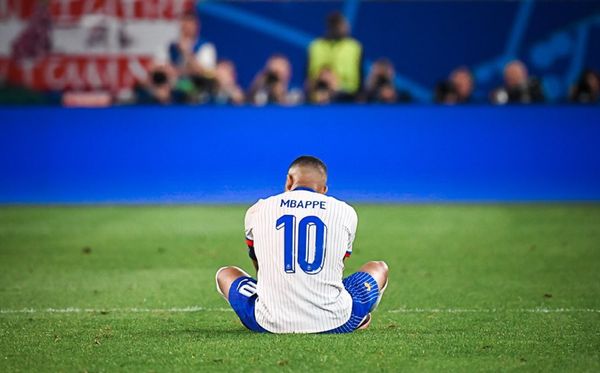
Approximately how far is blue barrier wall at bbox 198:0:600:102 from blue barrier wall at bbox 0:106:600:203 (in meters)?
8.74

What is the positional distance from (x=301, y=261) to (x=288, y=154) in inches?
363

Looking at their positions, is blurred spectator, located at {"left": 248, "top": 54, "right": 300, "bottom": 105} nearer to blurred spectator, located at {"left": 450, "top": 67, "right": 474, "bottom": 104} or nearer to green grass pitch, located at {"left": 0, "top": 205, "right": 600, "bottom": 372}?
green grass pitch, located at {"left": 0, "top": 205, "right": 600, "bottom": 372}

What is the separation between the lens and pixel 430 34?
25.9m

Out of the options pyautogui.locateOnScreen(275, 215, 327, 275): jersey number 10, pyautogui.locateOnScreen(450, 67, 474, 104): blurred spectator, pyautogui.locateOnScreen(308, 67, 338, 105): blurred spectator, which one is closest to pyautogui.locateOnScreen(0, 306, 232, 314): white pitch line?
pyautogui.locateOnScreen(275, 215, 327, 275): jersey number 10

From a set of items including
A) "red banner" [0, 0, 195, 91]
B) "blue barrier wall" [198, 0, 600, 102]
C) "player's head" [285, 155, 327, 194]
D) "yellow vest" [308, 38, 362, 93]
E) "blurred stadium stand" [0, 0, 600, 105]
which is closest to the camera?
"player's head" [285, 155, 327, 194]

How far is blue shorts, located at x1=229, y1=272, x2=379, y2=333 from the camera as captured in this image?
763cm

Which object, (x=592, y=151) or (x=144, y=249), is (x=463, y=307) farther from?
(x=592, y=151)

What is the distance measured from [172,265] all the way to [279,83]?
6.71 meters

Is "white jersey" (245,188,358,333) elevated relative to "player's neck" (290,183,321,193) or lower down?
lower down

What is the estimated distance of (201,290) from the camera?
10047 millimetres

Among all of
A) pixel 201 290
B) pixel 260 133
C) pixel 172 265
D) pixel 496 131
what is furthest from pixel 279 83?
pixel 201 290

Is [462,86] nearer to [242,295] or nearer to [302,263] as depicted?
[242,295]

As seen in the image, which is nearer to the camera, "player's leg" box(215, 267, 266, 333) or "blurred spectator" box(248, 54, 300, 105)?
"player's leg" box(215, 267, 266, 333)

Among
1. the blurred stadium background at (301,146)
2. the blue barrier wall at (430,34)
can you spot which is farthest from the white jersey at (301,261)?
the blue barrier wall at (430,34)
